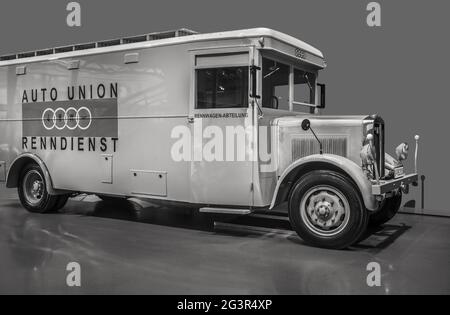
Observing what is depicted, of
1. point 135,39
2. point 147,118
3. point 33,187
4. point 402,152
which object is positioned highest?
point 135,39

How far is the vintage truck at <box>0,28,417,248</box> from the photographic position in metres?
5.99

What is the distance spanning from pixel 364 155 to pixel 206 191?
2.25 m

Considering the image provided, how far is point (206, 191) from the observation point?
6.66m

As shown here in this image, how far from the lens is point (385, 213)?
733 centimetres

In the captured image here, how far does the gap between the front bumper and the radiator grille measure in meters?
0.64

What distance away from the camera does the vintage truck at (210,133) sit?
19.6ft

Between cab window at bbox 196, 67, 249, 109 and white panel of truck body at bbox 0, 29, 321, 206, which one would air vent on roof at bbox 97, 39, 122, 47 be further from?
cab window at bbox 196, 67, 249, 109

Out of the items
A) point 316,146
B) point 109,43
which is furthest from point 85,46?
point 316,146

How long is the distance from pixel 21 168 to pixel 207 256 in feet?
16.4

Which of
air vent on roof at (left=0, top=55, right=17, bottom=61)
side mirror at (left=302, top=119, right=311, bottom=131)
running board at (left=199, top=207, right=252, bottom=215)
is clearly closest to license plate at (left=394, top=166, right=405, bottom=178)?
side mirror at (left=302, top=119, right=311, bottom=131)

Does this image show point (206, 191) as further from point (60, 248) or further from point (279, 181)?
point (60, 248)

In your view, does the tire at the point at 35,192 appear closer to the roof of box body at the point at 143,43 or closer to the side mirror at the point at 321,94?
the roof of box body at the point at 143,43

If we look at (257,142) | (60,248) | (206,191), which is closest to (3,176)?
(60,248)

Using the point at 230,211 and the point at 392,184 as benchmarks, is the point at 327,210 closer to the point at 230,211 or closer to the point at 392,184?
the point at 392,184
